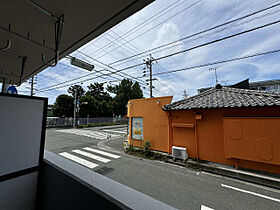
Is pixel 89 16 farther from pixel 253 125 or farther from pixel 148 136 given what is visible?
pixel 148 136

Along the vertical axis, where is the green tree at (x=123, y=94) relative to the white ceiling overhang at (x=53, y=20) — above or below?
above

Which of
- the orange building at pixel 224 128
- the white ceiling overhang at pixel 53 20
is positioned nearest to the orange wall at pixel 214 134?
the orange building at pixel 224 128

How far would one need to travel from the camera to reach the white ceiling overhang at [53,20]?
1023mm

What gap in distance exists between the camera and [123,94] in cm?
3111

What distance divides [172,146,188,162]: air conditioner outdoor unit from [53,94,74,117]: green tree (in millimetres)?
21173

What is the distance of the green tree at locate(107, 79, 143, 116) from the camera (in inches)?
1172

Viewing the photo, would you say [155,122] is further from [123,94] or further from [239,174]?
[123,94]

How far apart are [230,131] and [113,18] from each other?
492cm

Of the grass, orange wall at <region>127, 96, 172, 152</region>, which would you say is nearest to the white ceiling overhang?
orange wall at <region>127, 96, 172, 152</region>

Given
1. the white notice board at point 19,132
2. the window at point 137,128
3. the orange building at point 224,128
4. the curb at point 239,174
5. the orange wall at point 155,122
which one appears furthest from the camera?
the window at point 137,128

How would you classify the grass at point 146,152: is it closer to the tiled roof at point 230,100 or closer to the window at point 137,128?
the window at point 137,128

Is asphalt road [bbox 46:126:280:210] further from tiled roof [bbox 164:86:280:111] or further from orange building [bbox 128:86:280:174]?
tiled roof [bbox 164:86:280:111]

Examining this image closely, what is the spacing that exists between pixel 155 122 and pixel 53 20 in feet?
18.5

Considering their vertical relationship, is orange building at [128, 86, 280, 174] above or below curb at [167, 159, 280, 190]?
above
